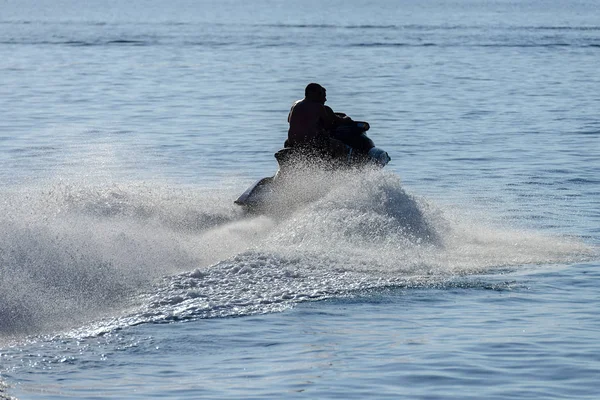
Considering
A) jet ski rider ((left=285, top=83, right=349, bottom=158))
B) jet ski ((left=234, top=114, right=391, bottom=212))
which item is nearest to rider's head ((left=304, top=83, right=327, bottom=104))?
jet ski rider ((left=285, top=83, right=349, bottom=158))

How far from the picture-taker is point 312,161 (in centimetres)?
1448

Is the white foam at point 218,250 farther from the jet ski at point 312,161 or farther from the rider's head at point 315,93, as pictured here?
the rider's head at point 315,93

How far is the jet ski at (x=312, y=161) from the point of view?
14305 mm

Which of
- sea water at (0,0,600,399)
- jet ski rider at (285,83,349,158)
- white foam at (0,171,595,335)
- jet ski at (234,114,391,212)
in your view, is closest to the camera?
sea water at (0,0,600,399)

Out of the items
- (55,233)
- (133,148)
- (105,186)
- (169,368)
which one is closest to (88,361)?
(169,368)

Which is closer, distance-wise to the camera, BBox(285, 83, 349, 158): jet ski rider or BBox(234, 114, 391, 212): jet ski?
BBox(234, 114, 391, 212): jet ski

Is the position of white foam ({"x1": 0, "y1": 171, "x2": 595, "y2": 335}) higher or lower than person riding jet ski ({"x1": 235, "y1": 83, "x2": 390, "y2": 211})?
lower

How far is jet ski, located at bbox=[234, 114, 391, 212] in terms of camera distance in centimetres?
1430

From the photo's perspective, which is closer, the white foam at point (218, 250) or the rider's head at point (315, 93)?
the white foam at point (218, 250)

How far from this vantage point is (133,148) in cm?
2350

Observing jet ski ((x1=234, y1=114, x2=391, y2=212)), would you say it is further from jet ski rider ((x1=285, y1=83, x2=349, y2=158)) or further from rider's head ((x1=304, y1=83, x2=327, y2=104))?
rider's head ((x1=304, y1=83, x2=327, y2=104))

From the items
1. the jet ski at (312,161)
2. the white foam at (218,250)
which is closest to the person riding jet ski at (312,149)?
the jet ski at (312,161)

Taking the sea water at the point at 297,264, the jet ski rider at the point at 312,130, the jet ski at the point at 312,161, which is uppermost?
the jet ski rider at the point at 312,130

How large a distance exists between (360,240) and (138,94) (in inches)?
986
